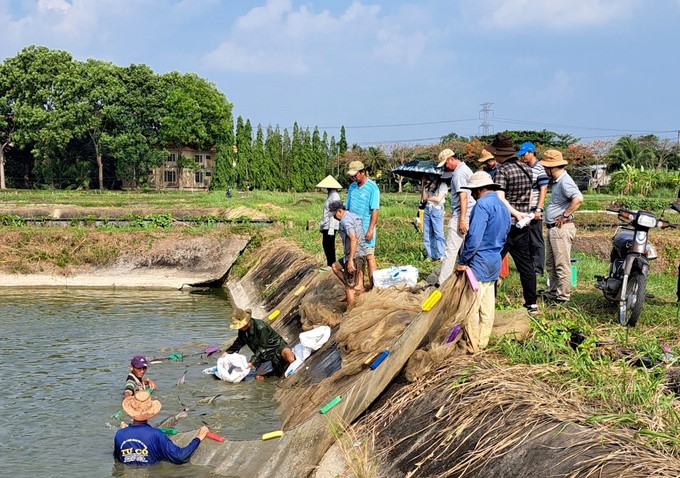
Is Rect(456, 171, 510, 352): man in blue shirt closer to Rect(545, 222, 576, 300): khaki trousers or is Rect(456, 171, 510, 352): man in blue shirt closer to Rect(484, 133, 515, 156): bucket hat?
Rect(484, 133, 515, 156): bucket hat

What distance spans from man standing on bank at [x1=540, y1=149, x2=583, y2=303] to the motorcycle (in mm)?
576

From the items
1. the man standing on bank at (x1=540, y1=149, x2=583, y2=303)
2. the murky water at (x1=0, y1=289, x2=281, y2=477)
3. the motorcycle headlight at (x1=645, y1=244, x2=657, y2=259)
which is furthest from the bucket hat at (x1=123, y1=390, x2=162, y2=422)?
the motorcycle headlight at (x1=645, y1=244, x2=657, y2=259)

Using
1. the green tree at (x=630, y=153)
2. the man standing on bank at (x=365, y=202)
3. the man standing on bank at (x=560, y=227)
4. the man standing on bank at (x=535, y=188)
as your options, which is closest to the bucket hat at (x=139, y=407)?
the man standing on bank at (x=365, y=202)

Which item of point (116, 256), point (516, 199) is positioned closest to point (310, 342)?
point (516, 199)

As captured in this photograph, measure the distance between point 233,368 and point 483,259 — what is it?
4461 mm

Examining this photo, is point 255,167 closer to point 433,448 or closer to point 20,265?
point 20,265

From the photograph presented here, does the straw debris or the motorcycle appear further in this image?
the motorcycle

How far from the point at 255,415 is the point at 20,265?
13738 mm

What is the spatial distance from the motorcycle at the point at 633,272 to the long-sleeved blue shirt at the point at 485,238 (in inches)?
72.8

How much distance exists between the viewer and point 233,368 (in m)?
9.33

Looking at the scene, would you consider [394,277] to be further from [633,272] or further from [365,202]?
[633,272]

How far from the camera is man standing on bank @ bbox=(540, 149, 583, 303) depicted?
8.16 metres

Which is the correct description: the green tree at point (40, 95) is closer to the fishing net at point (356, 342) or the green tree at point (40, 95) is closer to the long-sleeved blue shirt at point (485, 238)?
the fishing net at point (356, 342)

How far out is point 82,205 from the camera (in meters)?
31.5
